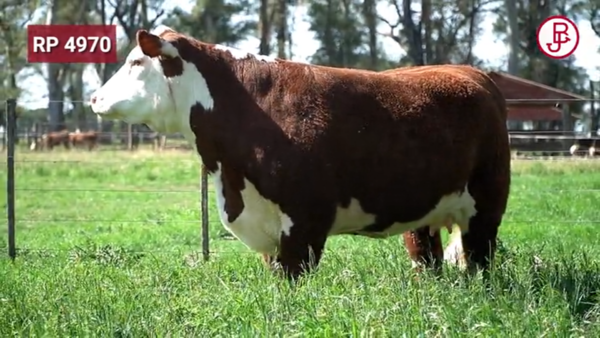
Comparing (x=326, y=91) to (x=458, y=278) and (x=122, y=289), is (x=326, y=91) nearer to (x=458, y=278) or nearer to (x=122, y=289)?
(x=458, y=278)

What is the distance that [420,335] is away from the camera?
393cm

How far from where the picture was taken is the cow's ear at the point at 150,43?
18.2ft

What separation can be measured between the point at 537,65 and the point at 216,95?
126ft

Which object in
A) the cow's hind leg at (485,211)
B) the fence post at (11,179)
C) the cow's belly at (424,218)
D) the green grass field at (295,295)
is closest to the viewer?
the green grass field at (295,295)

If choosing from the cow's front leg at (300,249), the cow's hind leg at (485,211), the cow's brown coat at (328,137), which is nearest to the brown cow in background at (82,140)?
the cow's hind leg at (485,211)

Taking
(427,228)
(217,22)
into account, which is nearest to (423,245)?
(427,228)

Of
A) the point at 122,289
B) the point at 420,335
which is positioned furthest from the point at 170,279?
the point at 420,335

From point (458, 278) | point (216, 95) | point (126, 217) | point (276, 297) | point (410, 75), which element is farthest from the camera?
point (126, 217)

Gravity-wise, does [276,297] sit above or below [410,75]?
below

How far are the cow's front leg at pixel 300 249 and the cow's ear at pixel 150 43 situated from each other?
4.52 feet

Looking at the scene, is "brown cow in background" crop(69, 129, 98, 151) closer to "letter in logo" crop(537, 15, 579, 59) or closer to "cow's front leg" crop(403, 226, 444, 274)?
"letter in logo" crop(537, 15, 579, 59)

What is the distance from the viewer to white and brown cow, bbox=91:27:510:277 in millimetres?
5371

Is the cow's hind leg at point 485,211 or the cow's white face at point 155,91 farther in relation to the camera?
the cow's hind leg at point 485,211

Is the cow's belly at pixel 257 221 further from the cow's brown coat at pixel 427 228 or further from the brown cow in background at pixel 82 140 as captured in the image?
the brown cow in background at pixel 82 140
